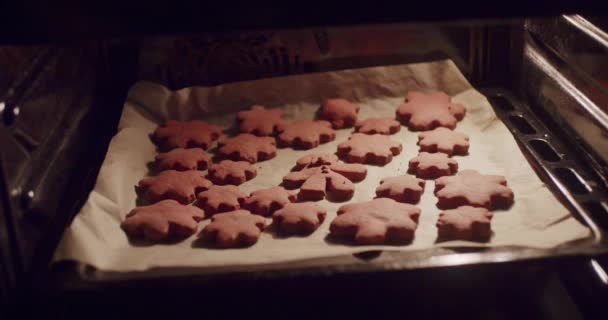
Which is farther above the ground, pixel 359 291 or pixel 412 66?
pixel 412 66

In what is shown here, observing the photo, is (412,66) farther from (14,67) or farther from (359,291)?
(14,67)

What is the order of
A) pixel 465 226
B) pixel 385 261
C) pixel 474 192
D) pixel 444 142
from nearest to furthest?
pixel 385 261 < pixel 465 226 < pixel 474 192 < pixel 444 142

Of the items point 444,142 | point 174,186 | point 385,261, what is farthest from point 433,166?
point 174,186

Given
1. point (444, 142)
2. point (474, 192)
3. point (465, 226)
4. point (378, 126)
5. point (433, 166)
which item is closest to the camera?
point (465, 226)

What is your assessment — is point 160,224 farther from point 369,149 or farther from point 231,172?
point 369,149

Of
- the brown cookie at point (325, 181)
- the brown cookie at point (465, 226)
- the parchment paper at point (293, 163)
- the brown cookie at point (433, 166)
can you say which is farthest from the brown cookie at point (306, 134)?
the brown cookie at point (465, 226)

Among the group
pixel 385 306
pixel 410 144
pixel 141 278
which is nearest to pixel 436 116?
pixel 410 144
